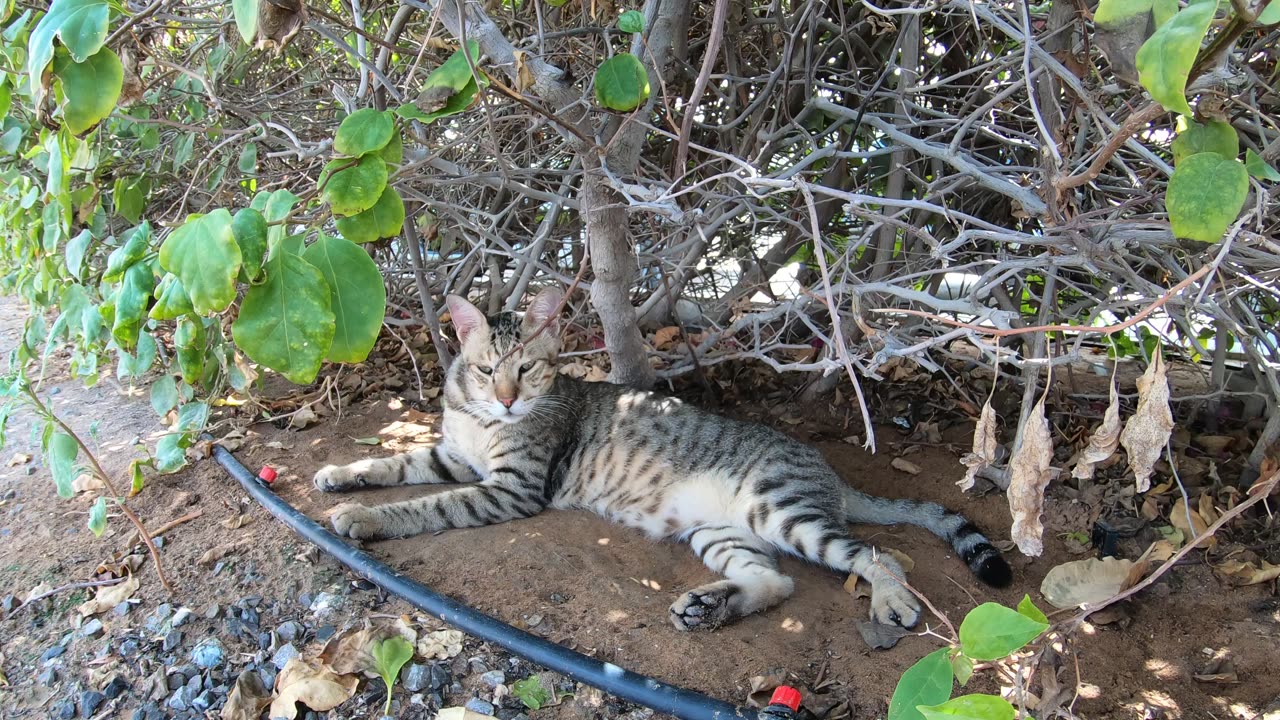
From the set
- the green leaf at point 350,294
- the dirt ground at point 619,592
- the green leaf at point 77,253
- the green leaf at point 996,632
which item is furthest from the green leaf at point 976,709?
the green leaf at point 77,253

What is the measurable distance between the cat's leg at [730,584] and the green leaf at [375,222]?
1526 mm

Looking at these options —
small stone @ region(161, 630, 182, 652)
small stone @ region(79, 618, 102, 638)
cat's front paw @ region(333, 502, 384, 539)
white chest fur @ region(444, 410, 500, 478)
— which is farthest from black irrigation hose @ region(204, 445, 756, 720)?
white chest fur @ region(444, 410, 500, 478)

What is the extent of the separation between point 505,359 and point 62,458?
1.63m

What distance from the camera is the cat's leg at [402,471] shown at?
328 cm

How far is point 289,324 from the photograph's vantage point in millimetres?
1480

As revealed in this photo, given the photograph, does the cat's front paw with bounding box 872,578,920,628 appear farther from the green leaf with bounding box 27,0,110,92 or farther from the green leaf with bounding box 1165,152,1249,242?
the green leaf with bounding box 27,0,110,92

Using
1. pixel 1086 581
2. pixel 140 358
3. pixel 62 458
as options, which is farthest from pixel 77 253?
pixel 1086 581

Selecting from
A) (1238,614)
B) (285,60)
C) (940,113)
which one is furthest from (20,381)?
(1238,614)

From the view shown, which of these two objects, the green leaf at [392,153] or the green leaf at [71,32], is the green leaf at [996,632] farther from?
the green leaf at [71,32]

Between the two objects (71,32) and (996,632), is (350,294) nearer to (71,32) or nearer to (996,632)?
(71,32)

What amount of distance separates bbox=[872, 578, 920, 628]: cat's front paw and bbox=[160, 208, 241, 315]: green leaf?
7.09 feet

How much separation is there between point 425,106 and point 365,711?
161 centimetres

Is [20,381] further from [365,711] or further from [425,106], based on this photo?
[425,106]

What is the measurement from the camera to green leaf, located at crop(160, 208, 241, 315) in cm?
143
